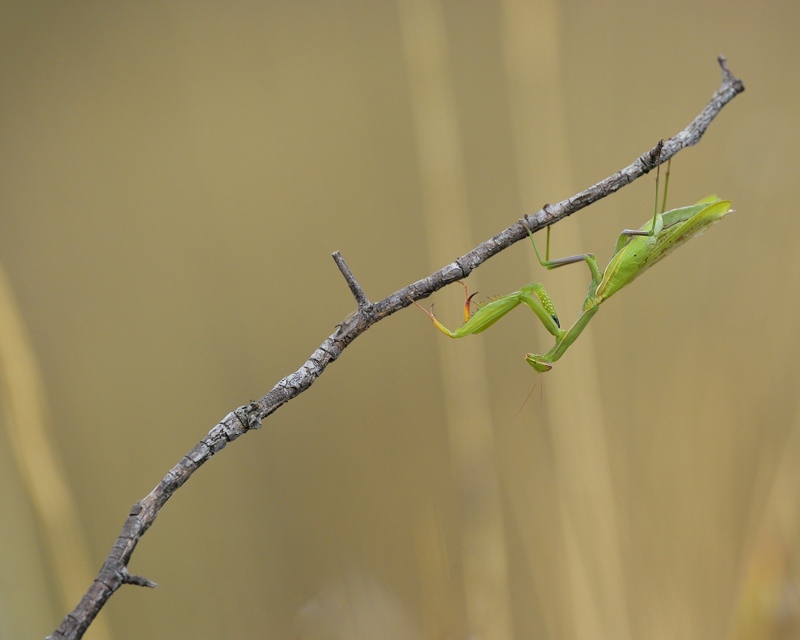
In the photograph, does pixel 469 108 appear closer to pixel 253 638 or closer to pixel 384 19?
pixel 384 19

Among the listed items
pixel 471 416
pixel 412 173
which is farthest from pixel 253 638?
pixel 412 173

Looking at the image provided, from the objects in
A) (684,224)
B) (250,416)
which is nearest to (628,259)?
(684,224)

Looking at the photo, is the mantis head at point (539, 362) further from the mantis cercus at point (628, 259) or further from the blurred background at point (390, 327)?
the blurred background at point (390, 327)

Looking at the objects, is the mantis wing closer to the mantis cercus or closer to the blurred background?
the mantis cercus

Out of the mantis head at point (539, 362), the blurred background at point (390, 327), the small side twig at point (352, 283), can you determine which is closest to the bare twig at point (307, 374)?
the small side twig at point (352, 283)

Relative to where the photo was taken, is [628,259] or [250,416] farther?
[628,259]

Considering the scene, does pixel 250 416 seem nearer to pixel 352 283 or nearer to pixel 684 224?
pixel 352 283

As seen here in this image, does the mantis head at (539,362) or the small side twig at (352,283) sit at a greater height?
the small side twig at (352,283)
